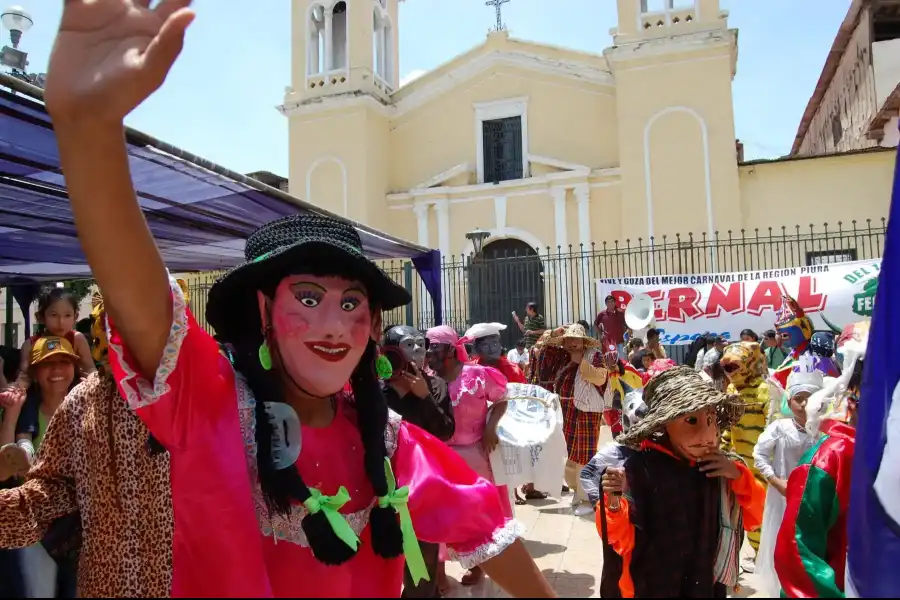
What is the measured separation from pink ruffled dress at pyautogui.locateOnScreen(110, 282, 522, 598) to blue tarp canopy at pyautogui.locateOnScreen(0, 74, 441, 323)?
2102 millimetres

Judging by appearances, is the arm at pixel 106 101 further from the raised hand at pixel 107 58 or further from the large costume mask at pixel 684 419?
the large costume mask at pixel 684 419

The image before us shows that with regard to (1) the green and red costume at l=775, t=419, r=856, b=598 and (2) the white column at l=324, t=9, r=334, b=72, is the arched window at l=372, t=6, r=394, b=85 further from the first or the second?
(1) the green and red costume at l=775, t=419, r=856, b=598

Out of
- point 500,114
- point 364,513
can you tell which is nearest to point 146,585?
point 364,513

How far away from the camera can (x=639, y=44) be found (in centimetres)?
1582

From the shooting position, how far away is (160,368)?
3.90 feet

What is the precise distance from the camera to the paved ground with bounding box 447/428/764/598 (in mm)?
4160

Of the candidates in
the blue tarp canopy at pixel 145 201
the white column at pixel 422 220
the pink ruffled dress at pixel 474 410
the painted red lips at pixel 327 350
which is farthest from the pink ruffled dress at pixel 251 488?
the white column at pixel 422 220

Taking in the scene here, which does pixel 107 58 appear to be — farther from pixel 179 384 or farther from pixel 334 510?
pixel 334 510

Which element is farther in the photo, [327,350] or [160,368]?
[327,350]

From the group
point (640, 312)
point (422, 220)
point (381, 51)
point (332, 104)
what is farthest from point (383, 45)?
point (640, 312)

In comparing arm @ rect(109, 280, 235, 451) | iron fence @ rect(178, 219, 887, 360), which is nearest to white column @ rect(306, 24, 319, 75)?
iron fence @ rect(178, 219, 887, 360)

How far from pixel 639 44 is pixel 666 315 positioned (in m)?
7.92

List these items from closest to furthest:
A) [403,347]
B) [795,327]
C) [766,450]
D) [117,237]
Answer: [117,237] → [766,450] → [403,347] → [795,327]

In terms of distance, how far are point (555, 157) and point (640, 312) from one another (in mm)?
7638
